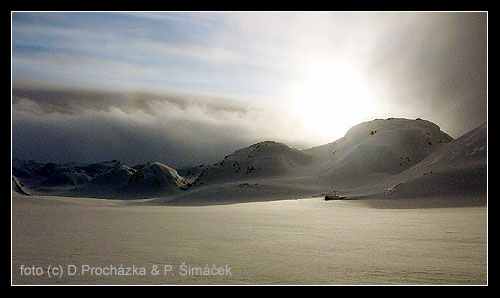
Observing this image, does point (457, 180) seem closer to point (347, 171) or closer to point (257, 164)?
point (347, 171)

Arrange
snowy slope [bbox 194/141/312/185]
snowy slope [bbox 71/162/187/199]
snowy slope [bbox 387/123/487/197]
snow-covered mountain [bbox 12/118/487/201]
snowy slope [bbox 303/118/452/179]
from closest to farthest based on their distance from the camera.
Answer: snowy slope [bbox 387/123/487/197] < snow-covered mountain [bbox 12/118/487/201] < snowy slope [bbox 303/118/452/179] < snowy slope [bbox 194/141/312/185] < snowy slope [bbox 71/162/187/199]

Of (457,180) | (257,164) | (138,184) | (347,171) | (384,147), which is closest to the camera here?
(457,180)

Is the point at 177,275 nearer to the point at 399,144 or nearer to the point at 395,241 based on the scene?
the point at 395,241

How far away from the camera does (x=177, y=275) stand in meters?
6.06

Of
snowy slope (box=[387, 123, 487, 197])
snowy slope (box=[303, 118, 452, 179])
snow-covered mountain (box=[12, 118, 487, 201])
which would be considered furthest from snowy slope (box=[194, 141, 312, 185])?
snowy slope (box=[387, 123, 487, 197])

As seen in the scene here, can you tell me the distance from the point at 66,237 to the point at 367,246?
7916 millimetres

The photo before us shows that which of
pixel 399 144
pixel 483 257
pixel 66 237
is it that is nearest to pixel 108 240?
pixel 66 237

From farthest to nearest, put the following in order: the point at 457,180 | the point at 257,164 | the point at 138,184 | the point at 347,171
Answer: the point at 138,184, the point at 257,164, the point at 347,171, the point at 457,180

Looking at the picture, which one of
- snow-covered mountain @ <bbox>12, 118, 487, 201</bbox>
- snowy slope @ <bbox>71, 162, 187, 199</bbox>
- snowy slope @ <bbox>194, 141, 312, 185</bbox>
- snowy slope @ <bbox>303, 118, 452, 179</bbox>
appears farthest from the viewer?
snowy slope @ <bbox>71, 162, 187, 199</bbox>

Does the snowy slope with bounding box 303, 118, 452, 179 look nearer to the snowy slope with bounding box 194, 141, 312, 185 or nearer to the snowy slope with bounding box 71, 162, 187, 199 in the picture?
the snowy slope with bounding box 194, 141, 312, 185

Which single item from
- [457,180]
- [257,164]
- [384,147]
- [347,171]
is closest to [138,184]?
[257,164]

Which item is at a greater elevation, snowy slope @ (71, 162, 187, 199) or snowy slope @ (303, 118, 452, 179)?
snowy slope @ (303, 118, 452, 179)

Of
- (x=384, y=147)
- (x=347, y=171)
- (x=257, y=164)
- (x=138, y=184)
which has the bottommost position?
(x=138, y=184)
